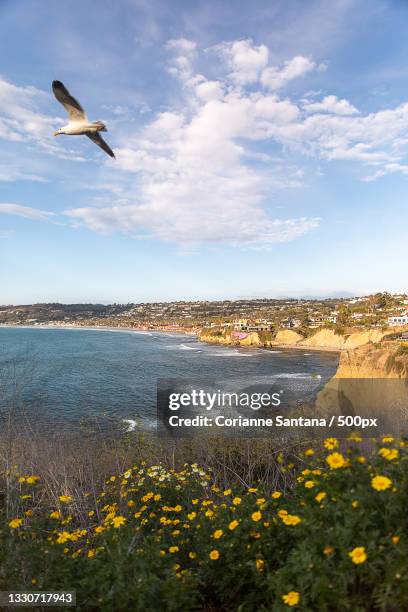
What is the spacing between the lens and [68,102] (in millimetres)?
3834

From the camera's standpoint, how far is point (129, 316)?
6885 inches

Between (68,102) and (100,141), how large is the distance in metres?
0.45

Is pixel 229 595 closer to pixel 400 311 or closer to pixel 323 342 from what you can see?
pixel 323 342

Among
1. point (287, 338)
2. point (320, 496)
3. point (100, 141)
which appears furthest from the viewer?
→ point (287, 338)

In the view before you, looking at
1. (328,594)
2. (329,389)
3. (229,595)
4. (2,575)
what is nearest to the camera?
(328,594)

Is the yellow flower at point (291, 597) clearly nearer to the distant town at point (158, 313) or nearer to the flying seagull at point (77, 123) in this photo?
the flying seagull at point (77, 123)

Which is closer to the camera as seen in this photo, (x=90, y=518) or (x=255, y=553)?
(x=255, y=553)

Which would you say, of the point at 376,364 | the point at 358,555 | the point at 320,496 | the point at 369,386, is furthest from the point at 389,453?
the point at 376,364

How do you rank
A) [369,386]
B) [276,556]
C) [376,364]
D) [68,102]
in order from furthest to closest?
[376,364] → [369,386] → [68,102] → [276,556]

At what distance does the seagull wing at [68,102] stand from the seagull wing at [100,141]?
0.54ft

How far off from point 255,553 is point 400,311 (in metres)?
91.3

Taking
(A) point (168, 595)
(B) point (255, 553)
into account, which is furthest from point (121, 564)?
(B) point (255, 553)

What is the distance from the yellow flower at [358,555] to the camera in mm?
1783

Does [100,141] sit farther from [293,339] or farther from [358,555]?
[293,339]
